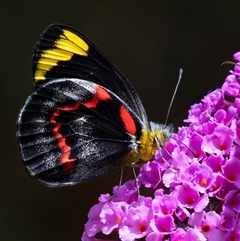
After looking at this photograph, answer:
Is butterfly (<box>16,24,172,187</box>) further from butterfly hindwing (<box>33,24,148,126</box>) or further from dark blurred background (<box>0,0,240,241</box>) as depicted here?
dark blurred background (<box>0,0,240,241</box>)

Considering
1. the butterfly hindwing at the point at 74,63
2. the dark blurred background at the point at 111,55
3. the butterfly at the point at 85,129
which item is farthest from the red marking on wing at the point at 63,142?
the dark blurred background at the point at 111,55

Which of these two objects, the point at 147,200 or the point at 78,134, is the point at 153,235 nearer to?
the point at 147,200

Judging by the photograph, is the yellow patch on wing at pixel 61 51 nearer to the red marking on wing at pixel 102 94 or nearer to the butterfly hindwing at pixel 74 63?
the butterfly hindwing at pixel 74 63

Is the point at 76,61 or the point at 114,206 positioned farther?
the point at 76,61

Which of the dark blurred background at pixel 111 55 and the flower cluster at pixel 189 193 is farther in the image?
the dark blurred background at pixel 111 55

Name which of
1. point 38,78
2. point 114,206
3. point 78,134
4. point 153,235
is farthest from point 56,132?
point 153,235
